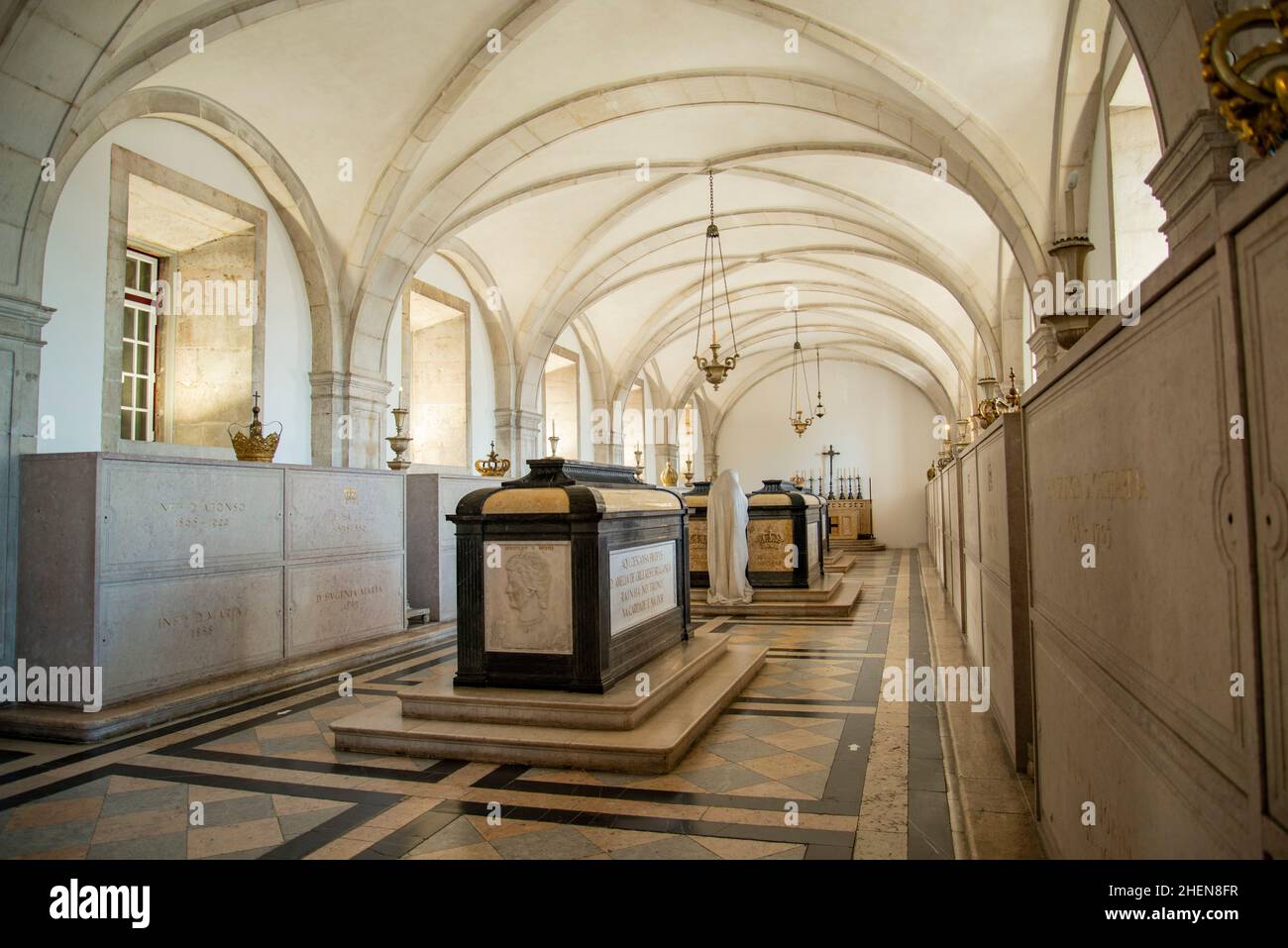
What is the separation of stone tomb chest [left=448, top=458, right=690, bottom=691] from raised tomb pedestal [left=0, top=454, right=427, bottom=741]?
215cm

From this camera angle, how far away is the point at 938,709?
4789 millimetres

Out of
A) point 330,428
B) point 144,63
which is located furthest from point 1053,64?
point 330,428

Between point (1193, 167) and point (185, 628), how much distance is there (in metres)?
6.30

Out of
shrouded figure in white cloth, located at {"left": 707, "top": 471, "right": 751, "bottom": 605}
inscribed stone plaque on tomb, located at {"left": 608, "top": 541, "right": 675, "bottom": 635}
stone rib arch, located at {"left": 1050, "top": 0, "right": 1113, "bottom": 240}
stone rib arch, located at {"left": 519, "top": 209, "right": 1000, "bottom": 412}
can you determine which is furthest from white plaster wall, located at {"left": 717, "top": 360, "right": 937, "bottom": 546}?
inscribed stone plaque on tomb, located at {"left": 608, "top": 541, "right": 675, "bottom": 635}

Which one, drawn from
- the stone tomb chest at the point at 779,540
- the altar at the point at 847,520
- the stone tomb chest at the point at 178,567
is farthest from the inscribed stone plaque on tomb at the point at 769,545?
the altar at the point at 847,520

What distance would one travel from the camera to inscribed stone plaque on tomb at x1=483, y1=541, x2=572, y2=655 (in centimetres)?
445

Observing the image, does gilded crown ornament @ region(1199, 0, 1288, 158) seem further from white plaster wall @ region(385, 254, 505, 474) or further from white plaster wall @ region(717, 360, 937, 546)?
white plaster wall @ region(717, 360, 937, 546)

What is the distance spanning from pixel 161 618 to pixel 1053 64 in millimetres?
8457

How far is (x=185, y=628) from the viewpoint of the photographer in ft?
18.0

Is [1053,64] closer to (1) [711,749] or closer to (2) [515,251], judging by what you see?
(1) [711,749]

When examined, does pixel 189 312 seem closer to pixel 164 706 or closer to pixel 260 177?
pixel 260 177

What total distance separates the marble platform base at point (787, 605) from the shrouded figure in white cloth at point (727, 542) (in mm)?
105

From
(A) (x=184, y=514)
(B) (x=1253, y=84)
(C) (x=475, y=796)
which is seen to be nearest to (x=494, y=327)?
(A) (x=184, y=514)

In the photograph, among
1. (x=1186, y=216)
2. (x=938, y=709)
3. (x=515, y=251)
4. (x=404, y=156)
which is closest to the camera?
(x=1186, y=216)
